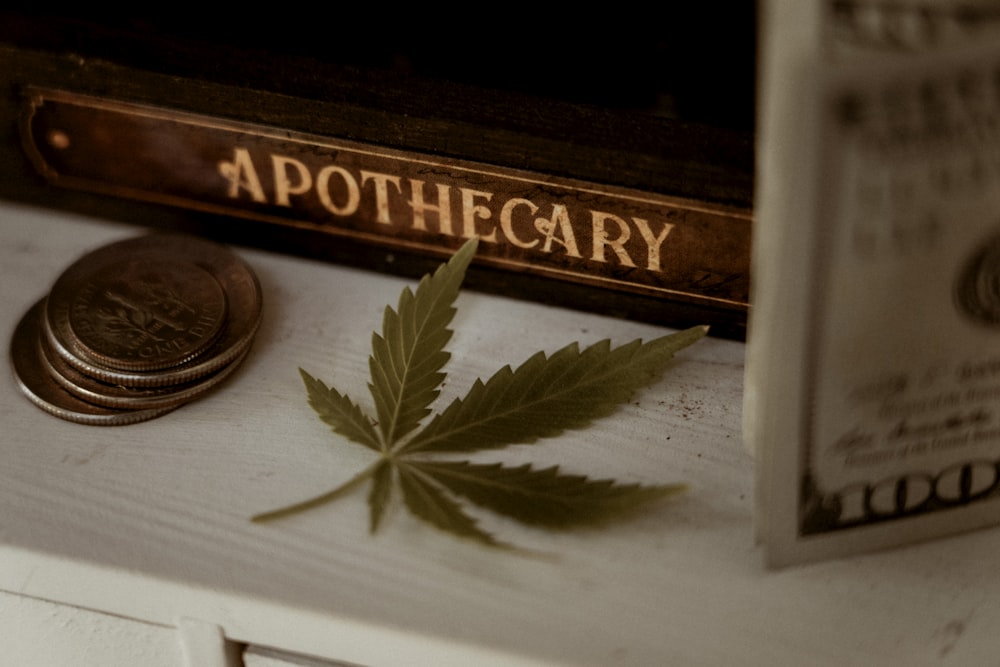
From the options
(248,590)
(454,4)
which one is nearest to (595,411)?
(248,590)

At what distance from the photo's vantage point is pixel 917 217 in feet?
1.15

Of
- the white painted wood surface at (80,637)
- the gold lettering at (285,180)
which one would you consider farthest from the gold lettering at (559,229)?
the white painted wood surface at (80,637)

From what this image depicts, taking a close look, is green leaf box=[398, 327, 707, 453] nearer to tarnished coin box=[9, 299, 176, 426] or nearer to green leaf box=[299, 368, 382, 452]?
green leaf box=[299, 368, 382, 452]

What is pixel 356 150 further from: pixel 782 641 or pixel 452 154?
pixel 782 641

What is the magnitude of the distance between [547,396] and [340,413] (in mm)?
95

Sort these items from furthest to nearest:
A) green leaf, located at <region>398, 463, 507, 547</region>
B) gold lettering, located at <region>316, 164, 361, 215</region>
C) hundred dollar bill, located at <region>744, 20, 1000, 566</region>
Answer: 1. gold lettering, located at <region>316, 164, 361, 215</region>
2. green leaf, located at <region>398, 463, 507, 547</region>
3. hundred dollar bill, located at <region>744, 20, 1000, 566</region>

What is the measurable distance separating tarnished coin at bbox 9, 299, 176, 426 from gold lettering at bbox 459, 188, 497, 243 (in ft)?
0.56

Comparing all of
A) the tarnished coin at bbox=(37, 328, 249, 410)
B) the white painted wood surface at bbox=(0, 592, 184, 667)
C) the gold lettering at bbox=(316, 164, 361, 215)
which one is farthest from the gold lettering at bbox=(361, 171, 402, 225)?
the white painted wood surface at bbox=(0, 592, 184, 667)

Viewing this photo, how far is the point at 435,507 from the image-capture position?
0.45 metres

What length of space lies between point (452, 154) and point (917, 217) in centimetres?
23

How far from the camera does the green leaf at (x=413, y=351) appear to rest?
0.49 metres

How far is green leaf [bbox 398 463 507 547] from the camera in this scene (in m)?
0.44

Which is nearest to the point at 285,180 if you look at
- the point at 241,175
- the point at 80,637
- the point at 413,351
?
the point at 241,175

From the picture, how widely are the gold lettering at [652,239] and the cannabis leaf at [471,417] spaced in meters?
0.04
